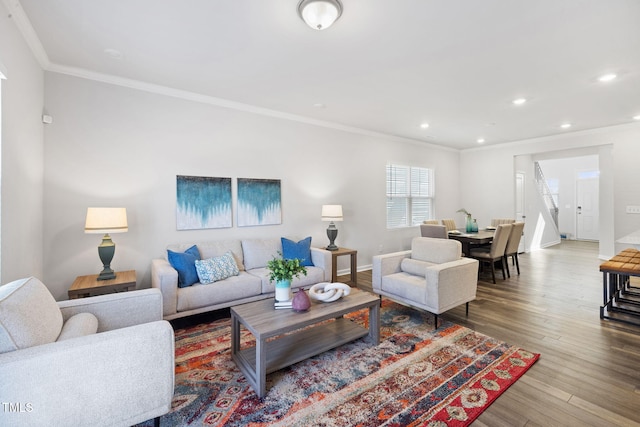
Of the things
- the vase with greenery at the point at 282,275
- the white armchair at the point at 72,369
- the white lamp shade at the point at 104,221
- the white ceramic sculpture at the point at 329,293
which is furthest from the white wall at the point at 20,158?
the white ceramic sculpture at the point at 329,293

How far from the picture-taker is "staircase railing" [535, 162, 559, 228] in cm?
834

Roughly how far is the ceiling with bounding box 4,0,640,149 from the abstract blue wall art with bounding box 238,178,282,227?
1093 mm

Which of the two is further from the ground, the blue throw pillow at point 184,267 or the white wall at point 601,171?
the white wall at point 601,171

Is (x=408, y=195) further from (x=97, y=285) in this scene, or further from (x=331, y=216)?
(x=97, y=285)

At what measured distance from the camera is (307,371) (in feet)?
7.47

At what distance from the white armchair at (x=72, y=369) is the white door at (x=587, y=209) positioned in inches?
464

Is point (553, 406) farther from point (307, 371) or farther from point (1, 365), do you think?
point (1, 365)

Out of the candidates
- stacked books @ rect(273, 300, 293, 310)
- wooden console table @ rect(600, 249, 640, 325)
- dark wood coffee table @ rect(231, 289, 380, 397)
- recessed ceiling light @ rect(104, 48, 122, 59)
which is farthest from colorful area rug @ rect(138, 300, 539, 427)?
recessed ceiling light @ rect(104, 48, 122, 59)

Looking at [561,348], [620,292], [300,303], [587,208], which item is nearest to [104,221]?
[300,303]

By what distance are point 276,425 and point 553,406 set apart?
1748 mm

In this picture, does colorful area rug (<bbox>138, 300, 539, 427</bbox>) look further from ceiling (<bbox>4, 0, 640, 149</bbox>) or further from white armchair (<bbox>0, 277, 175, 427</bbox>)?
ceiling (<bbox>4, 0, 640, 149</bbox>)

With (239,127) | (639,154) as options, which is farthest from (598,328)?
(239,127)

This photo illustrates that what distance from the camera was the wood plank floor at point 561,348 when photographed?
181 cm

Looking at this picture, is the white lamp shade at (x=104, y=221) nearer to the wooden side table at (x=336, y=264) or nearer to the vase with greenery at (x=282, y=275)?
the vase with greenery at (x=282, y=275)
